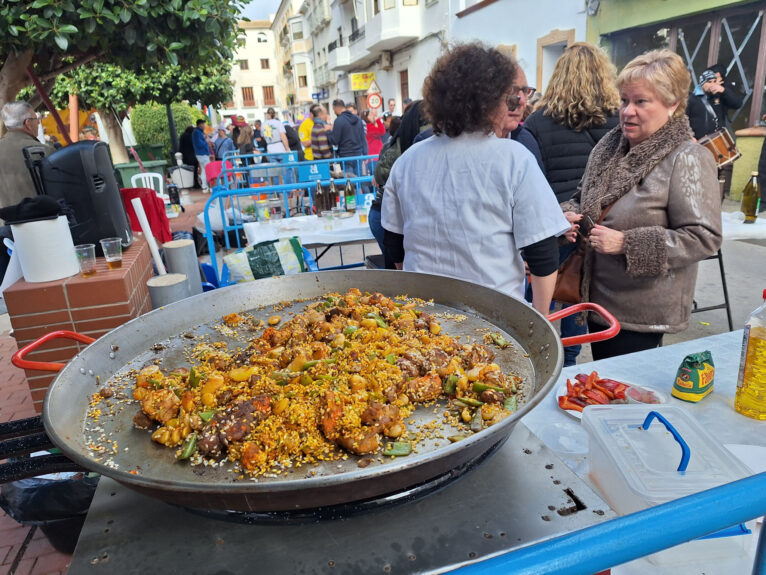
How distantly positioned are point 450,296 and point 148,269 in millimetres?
2393

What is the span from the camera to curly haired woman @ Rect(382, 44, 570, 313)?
199 cm

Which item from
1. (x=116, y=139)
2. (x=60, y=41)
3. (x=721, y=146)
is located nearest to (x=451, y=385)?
(x=60, y=41)

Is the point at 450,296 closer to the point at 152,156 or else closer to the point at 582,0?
the point at 582,0

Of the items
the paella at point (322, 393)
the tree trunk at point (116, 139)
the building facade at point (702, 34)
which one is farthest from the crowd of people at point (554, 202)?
the tree trunk at point (116, 139)

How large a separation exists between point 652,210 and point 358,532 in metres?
1.99

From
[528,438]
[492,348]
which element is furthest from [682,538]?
[492,348]

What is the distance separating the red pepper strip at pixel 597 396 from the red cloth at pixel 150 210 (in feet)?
13.8

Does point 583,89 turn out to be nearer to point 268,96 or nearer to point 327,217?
point 327,217

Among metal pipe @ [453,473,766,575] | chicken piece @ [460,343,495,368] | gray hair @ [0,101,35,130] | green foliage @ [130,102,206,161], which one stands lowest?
chicken piece @ [460,343,495,368]

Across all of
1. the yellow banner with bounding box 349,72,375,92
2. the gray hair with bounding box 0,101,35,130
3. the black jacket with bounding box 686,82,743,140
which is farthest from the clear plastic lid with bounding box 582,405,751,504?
the yellow banner with bounding box 349,72,375,92

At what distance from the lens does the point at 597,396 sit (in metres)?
1.68

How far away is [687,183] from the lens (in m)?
2.19

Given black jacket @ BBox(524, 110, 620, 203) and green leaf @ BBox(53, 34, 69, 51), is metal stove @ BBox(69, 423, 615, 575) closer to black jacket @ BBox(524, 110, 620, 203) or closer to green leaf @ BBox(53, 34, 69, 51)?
black jacket @ BBox(524, 110, 620, 203)

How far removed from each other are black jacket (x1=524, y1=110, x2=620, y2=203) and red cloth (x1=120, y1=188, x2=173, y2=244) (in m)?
3.57
